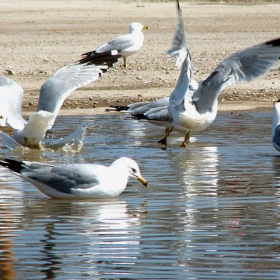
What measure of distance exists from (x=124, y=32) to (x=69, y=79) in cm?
1167

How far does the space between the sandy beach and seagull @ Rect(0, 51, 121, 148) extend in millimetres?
2352

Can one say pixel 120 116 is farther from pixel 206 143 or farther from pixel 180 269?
pixel 180 269

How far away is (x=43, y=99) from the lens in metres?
10.7

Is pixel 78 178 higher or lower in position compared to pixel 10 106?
higher

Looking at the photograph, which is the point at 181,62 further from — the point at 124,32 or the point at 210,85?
the point at 124,32

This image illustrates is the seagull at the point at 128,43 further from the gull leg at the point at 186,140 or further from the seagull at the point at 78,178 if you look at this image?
the seagull at the point at 78,178

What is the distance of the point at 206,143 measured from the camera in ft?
34.5

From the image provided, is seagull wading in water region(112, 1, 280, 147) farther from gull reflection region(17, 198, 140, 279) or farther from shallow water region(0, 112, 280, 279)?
gull reflection region(17, 198, 140, 279)

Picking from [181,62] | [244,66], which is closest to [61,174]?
[181,62]

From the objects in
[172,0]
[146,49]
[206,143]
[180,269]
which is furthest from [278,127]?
[172,0]

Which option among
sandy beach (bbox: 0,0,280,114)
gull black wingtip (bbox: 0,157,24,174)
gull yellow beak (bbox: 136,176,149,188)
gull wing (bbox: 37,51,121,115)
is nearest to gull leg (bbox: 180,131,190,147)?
gull wing (bbox: 37,51,121,115)

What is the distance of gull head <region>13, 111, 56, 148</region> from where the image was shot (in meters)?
9.91

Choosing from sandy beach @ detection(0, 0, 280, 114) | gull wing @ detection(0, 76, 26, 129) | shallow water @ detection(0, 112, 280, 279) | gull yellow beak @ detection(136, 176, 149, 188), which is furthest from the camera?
sandy beach @ detection(0, 0, 280, 114)

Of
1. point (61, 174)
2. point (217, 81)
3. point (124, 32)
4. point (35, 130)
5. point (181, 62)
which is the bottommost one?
point (124, 32)
